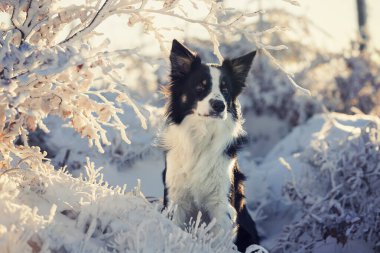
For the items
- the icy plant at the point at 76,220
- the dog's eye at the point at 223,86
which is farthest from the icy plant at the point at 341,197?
the icy plant at the point at 76,220

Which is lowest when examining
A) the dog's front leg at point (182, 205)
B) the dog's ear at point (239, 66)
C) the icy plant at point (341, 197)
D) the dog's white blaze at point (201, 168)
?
the icy plant at point (341, 197)

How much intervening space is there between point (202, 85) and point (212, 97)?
227mm

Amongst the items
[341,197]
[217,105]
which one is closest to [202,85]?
[217,105]

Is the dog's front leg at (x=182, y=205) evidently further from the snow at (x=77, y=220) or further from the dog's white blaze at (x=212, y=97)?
the snow at (x=77, y=220)

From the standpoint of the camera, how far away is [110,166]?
8.62 meters

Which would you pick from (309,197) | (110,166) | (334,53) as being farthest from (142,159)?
(334,53)

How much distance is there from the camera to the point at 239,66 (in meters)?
6.25

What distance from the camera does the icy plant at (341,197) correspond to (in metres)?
7.16

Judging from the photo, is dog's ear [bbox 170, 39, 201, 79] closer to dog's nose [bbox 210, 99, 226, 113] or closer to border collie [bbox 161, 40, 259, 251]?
border collie [bbox 161, 40, 259, 251]

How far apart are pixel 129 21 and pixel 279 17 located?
15046 mm

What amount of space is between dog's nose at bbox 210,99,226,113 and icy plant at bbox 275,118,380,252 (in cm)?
240

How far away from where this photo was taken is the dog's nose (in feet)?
18.3

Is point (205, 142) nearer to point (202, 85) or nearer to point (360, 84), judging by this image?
point (202, 85)

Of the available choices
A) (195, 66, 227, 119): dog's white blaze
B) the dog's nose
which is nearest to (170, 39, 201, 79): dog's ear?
(195, 66, 227, 119): dog's white blaze
